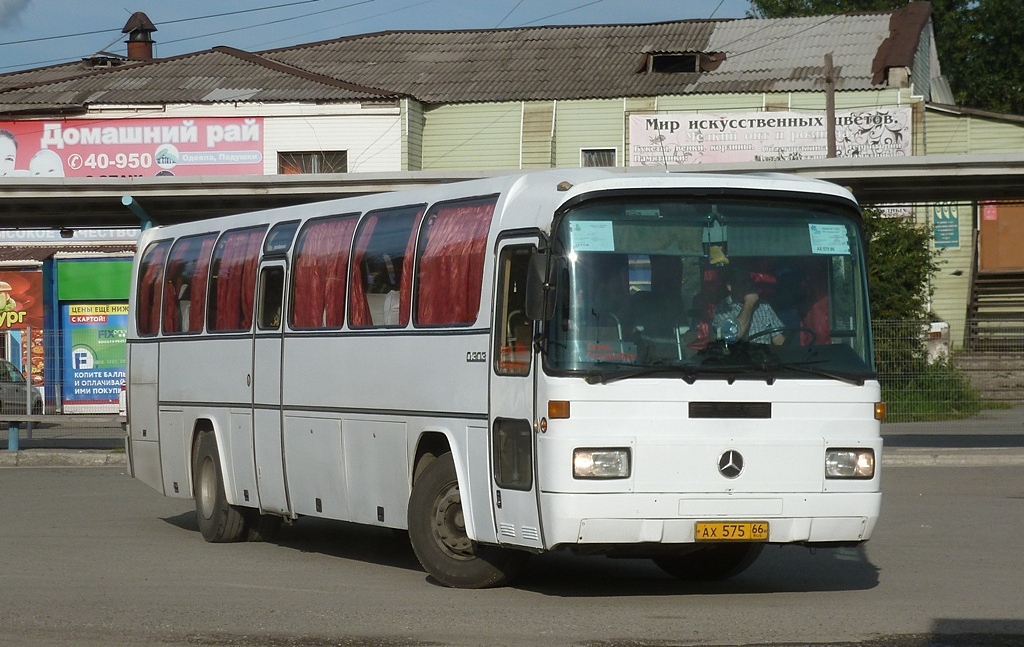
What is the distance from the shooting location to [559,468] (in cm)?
932

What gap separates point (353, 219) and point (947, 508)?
7.21 metres

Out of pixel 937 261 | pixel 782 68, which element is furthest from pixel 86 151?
pixel 937 261

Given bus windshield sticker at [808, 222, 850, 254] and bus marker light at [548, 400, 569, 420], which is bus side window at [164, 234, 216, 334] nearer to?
bus marker light at [548, 400, 569, 420]

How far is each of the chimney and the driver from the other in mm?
47303

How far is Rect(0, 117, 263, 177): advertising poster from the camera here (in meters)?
40.7

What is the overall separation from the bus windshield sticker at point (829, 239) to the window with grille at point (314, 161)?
3134 cm

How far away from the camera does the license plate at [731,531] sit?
9445mm

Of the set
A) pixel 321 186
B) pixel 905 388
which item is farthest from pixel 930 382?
pixel 321 186

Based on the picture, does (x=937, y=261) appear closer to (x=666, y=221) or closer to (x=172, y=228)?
(x=172, y=228)

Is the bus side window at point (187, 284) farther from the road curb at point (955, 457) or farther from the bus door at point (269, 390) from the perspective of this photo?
the road curb at point (955, 457)


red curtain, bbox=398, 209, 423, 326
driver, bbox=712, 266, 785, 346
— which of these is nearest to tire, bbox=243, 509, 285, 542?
red curtain, bbox=398, 209, 423, 326

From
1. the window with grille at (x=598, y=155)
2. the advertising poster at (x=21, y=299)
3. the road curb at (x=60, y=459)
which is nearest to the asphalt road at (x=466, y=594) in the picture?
the road curb at (x=60, y=459)

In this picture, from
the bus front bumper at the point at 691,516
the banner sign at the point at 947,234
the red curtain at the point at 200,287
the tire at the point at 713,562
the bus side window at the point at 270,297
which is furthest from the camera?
the banner sign at the point at 947,234

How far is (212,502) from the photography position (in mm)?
14125
